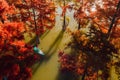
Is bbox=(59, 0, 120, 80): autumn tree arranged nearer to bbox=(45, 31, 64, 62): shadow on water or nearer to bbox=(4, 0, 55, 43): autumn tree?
bbox=(45, 31, 64, 62): shadow on water

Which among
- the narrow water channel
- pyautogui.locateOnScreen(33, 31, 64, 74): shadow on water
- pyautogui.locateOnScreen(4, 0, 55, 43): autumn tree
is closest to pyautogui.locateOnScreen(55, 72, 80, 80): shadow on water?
the narrow water channel

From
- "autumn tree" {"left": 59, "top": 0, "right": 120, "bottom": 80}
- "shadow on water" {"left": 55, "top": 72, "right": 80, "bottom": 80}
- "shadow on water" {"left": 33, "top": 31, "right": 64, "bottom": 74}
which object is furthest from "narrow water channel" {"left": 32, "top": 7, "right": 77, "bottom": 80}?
"autumn tree" {"left": 59, "top": 0, "right": 120, "bottom": 80}

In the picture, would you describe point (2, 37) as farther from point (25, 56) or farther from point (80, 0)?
point (80, 0)

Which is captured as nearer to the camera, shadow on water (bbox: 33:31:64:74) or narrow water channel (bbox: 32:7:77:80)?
narrow water channel (bbox: 32:7:77:80)

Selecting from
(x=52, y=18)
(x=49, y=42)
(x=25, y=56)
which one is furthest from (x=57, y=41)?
(x=25, y=56)

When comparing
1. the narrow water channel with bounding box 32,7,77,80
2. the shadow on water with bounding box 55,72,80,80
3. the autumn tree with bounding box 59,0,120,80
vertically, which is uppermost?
the autumn tree with bounding box 59,0,120,80

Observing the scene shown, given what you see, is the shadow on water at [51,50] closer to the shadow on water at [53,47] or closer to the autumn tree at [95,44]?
the shadow on water at [53,47]

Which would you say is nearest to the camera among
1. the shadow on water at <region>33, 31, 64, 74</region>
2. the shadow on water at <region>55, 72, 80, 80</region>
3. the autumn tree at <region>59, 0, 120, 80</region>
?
the autumn tree at <region>59, 0, 120, 80</region>

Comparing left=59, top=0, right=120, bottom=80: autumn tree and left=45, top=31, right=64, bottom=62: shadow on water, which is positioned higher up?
left=59, top=0, right=120, bottom=80: autumn tree

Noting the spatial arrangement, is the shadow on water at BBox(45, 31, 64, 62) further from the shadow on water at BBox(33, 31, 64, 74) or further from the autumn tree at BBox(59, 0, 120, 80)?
the autumn tree at BBox(59, 0, 120, 80)

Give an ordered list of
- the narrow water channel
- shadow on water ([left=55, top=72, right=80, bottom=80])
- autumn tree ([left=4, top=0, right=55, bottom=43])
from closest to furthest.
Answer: shadow on water ([left=55, top=72, right=80, bottom=80]), autumn tree ([left=4, top=0, right=55, bottom=43]), the narrow water channel

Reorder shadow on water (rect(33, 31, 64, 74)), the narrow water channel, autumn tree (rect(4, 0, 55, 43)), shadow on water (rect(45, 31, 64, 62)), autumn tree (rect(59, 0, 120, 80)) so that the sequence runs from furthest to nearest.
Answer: shadow on water (rect(45, 31, 64, 62))
shadow on water (rect(33, 31, 64, 74))
the narrow water channel
autumn tree (rect(4, 0, 55, 43))
autumn tree (rect(59, 0, 120, 80))
